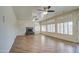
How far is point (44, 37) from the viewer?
3.22 m

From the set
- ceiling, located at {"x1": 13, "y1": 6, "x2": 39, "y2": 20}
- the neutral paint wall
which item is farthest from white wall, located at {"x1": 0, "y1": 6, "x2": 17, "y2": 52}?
the neutral paint wall

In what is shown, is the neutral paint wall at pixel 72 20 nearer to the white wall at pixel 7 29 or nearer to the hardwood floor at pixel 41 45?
the hardwood floor at pixel 41 45

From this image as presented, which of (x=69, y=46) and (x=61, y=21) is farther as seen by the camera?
(x=61, y=21)

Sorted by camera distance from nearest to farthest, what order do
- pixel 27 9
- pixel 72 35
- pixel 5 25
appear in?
pixel 72 35 → pixel 27 9 → pixel 5 25

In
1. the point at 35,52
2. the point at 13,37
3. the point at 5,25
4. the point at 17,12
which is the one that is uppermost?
the point at 17,12

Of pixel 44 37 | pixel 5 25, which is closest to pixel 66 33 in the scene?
pixel 44 37

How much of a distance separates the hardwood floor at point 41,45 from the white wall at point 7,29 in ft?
0.58

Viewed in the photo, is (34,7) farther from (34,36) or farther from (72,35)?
(72,35)

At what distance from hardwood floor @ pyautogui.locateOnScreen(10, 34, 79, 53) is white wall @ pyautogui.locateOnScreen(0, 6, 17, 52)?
176 mm

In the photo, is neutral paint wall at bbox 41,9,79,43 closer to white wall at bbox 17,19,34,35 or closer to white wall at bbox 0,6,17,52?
white wall at bbox 17,19,34,35

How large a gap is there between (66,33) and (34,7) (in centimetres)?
92

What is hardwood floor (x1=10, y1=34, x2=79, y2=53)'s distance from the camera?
2.94m

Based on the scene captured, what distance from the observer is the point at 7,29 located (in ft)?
11.4

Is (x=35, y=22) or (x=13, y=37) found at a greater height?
(x=35, y=22)
